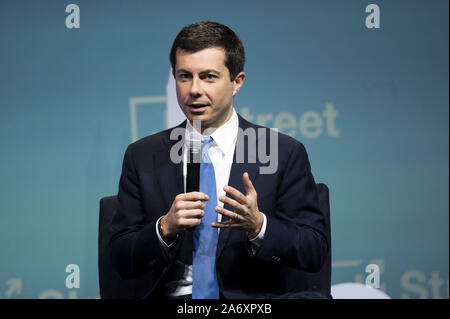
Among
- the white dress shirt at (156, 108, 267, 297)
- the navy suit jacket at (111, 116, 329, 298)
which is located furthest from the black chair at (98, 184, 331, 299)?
the white dress shirt at (156, 108, 267, 297)

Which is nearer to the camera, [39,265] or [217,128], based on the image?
[217,128]

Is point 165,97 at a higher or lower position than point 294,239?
higher

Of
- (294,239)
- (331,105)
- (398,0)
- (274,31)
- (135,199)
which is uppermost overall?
(398,0)

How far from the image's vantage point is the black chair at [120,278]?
1.99 meters

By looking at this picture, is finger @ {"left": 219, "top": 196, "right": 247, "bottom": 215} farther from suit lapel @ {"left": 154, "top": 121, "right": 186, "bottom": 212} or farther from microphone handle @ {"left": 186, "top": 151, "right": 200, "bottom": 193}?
suit lapel @ {"left": 154, "top": 121, "right": 186, "bottom": 212}

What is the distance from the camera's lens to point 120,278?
79.1 inches

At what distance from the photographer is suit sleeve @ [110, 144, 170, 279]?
1.72m

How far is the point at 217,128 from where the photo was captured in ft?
6.19

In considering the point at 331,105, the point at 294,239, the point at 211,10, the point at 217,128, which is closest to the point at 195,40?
the point at 217,128

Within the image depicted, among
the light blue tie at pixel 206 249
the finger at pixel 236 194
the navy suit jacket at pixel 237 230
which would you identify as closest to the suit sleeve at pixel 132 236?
the navy suit jacket at pixel 237 230

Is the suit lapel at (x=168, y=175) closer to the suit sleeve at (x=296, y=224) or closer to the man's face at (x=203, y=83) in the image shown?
the man's face at (x=203, y=83)

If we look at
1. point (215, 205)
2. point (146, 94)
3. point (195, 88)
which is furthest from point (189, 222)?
point (146, 94)
